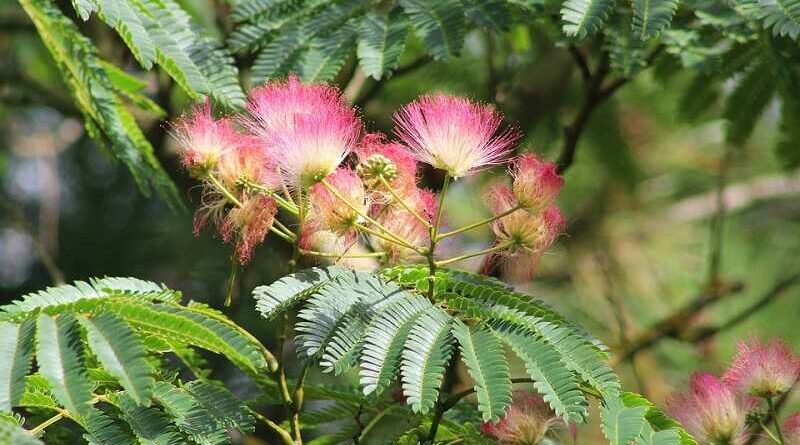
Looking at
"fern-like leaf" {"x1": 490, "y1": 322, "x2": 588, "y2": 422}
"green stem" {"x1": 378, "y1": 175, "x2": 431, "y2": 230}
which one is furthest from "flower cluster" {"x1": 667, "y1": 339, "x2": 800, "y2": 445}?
"green stem" {"x1": 378, "y1": 175, "x2": 431, "y2": 230}

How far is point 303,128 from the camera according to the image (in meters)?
2.04

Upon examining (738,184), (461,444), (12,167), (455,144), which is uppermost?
(455,144)

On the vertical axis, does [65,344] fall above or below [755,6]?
below

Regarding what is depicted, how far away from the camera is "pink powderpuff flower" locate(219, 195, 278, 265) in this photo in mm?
2121

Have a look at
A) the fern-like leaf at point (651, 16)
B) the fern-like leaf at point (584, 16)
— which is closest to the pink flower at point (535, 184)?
the fern-like leaf at point (584, 16)

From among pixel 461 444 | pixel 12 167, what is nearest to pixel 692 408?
pixel 461 444

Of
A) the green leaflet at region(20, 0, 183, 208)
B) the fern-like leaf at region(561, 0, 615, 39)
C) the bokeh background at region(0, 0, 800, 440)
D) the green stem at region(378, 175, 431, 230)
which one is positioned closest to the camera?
the green stem at region(378, 175, 431, 230)

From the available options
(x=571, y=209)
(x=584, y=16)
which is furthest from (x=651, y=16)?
(x=571, y=209)

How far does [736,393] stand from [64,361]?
1.21 meters

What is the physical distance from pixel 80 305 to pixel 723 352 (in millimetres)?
3040

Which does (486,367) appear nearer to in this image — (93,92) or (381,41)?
(381,41)

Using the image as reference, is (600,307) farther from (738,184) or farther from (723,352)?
(738,184)

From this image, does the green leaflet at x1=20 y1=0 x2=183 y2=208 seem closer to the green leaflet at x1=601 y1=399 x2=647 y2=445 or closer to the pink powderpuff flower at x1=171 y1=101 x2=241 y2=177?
the pink powderpuff flower at x1=171 y1=101 x2=241 y2=177

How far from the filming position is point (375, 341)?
6.31 feet
